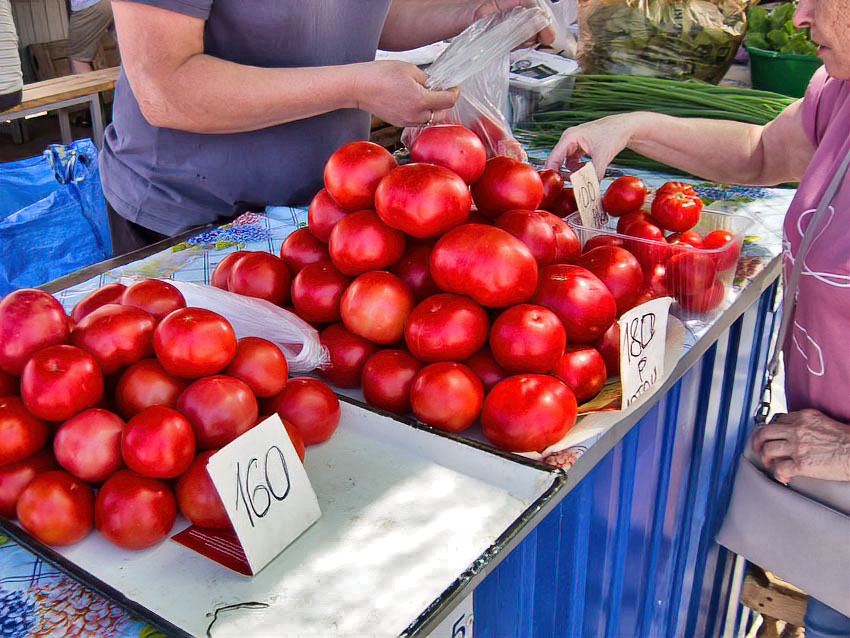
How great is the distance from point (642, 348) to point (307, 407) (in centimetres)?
51

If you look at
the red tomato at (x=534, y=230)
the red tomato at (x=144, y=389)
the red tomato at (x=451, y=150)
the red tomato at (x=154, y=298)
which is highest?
the red tomato at (x=451, y=150)

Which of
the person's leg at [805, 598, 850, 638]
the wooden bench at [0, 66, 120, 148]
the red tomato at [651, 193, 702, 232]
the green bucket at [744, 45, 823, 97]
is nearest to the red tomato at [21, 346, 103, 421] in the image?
the red tomato at [651, 193, 702, 232]

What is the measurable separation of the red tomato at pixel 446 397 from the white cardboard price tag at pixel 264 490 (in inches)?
8.3

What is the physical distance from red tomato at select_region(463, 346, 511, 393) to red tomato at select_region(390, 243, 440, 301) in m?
0.13

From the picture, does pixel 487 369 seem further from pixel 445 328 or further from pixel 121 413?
A: pixel 121 413

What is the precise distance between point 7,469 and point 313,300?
0.50m

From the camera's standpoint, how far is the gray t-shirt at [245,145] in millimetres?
1736

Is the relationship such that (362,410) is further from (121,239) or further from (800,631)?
(800,631)

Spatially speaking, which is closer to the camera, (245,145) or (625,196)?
(625,196)

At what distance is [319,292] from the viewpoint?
47.2 inches

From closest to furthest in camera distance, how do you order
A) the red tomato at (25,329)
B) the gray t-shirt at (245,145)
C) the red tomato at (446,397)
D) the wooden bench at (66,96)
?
the red tomato at (25,329) < the red tomato at (446,397) < the gray t-shirt at (245,145) < the wooden bench at (66,96)

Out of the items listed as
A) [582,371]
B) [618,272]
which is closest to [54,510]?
[582,371]

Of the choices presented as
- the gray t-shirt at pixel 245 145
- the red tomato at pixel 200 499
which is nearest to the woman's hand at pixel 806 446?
the red tomato at pixel 200 499

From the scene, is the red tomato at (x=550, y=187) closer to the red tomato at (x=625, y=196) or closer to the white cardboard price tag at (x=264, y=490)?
the red tomato at (x=625, y=196)
